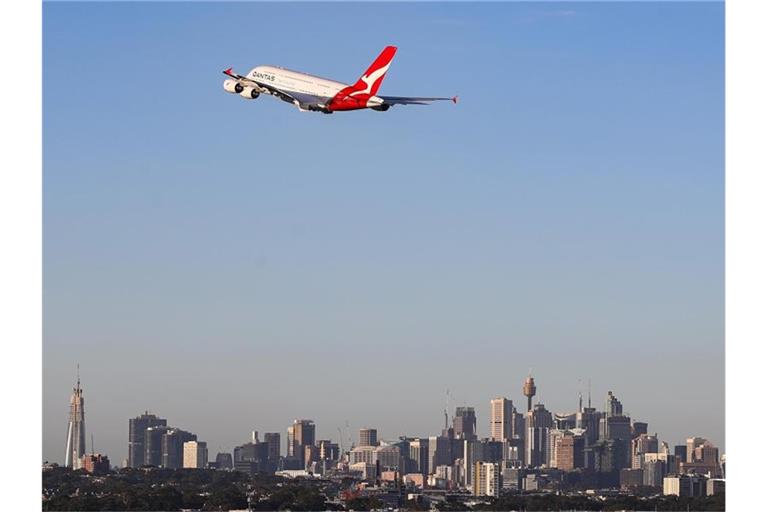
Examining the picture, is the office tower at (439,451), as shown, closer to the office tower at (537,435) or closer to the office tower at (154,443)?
the office tower at (537,435)

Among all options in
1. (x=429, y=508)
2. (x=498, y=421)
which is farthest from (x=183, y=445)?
(x=429, y=508)

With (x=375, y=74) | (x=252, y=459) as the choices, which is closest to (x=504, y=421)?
(x=252, y=459)

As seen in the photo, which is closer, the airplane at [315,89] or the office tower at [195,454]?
the airplane at [315,89]

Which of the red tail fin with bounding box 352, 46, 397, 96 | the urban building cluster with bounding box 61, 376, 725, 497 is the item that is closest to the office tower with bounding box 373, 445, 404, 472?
the urban building cluster with bounding box 61, 376, 725, 497

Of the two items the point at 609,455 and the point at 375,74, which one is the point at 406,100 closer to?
the point at 375,74

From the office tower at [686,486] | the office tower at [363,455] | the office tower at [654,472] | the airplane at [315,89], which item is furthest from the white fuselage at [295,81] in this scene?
the office tower at [363,455]

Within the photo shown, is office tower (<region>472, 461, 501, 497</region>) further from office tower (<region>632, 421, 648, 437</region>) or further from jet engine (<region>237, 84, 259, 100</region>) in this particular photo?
jet engine (<region>237, 84, 259, 100</region>)
